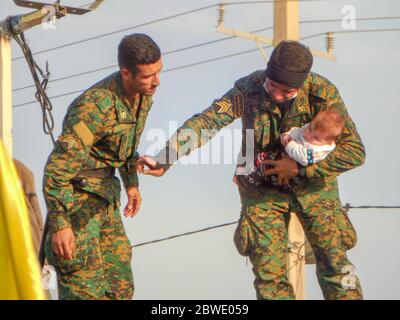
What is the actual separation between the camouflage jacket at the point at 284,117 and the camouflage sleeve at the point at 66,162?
0.73 m

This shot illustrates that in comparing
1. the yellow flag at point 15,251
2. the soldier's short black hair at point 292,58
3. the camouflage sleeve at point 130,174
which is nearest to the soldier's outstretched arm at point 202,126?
the camouflage sleeve at point 130,174

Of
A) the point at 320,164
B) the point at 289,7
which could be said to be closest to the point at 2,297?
the point at 320,164

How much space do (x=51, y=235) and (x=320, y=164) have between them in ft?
6.31

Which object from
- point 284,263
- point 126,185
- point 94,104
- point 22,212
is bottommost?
point 284,263

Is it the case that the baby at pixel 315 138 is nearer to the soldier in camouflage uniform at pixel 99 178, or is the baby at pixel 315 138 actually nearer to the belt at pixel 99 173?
the soldier in camouflage uniform at pixel 99 178

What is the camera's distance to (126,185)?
8.46m

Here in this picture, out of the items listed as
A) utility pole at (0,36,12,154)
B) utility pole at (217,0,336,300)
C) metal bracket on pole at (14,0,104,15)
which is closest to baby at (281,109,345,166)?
metal bracket on pole at (14,0,104,15)

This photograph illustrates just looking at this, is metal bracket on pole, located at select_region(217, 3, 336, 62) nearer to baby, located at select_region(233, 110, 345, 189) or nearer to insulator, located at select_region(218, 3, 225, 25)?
insulator, located at select_region(218, 3, 225, 25)

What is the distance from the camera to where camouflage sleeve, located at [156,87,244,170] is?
8133mm

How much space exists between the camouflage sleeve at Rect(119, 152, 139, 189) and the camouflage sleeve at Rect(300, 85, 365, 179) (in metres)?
1.17

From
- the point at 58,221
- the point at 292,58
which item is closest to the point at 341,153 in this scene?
the point at 292,58

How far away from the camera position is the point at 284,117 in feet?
27.6

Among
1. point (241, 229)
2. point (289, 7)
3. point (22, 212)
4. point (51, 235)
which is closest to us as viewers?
point (22, 212)

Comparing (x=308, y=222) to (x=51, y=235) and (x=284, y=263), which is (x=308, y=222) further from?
(x=51, y=235)
